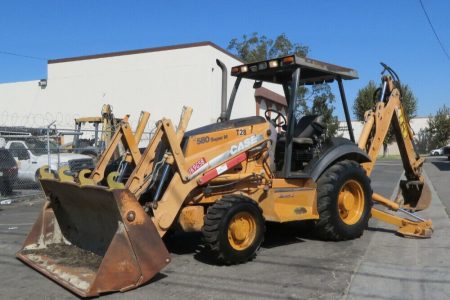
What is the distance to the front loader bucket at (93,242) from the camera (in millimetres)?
4957

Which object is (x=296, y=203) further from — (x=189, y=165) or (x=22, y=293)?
(x=22, y=293)

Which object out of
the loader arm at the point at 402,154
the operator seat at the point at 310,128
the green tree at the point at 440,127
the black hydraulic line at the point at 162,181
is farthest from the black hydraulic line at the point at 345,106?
the green tree at the point at 440,127

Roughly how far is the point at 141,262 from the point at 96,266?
855 mm

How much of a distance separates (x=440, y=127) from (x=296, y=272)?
67.6m

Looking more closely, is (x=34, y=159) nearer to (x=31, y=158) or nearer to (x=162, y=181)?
(x=31, y=158)

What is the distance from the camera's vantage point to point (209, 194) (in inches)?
249

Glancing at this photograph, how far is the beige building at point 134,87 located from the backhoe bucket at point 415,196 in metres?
13.3

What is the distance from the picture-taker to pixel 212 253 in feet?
19.3

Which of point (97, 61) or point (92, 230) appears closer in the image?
point (92, 230)

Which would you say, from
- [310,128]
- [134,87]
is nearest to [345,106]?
[310,128]

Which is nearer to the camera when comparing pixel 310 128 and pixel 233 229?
pixel 233 229

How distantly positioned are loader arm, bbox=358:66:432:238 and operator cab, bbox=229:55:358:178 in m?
0.60

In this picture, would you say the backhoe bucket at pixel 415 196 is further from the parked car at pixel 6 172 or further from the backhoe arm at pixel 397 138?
the parked car at pixel 6 172

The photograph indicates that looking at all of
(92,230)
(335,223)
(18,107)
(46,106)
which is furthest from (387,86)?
(18,107)
